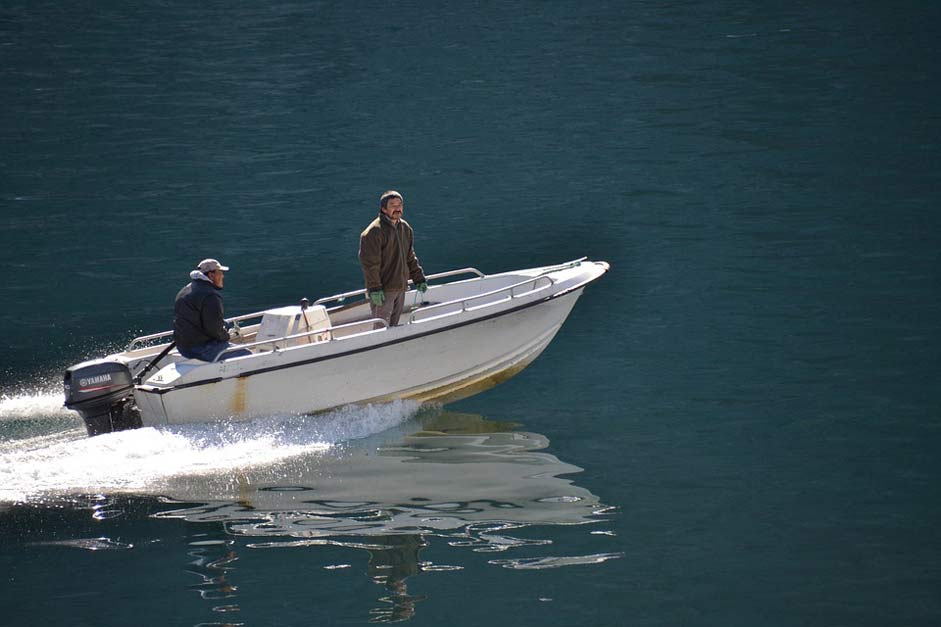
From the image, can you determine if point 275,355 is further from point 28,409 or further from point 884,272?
point 884,272

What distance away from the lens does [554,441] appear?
1161 centimetres

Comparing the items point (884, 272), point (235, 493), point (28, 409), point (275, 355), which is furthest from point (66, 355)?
point (884, 272)

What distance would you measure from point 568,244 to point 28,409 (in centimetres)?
907

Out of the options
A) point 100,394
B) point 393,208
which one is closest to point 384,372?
point 393,208

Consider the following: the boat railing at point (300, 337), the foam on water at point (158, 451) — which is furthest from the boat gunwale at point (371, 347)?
the foam on water at point (158, 451)

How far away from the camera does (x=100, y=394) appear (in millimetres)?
11359

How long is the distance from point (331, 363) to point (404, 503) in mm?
2225

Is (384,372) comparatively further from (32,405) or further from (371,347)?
(32,405)

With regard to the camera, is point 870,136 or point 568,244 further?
point 870,136

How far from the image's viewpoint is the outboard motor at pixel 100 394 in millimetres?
11289

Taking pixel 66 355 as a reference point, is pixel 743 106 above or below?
above

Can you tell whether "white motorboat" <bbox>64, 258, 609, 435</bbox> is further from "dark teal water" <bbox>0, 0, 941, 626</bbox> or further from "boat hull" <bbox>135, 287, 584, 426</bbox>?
"dark teal water" <bbox>0, 0, 941, 626</bbox>

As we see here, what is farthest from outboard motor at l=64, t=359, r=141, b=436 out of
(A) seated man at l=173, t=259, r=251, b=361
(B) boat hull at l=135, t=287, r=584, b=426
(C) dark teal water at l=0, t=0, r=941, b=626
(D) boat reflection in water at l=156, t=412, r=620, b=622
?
(D) boat reflection in water at l=156, t=412, r=620, b=622

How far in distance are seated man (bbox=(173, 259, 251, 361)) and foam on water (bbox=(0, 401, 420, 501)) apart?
717 mm
